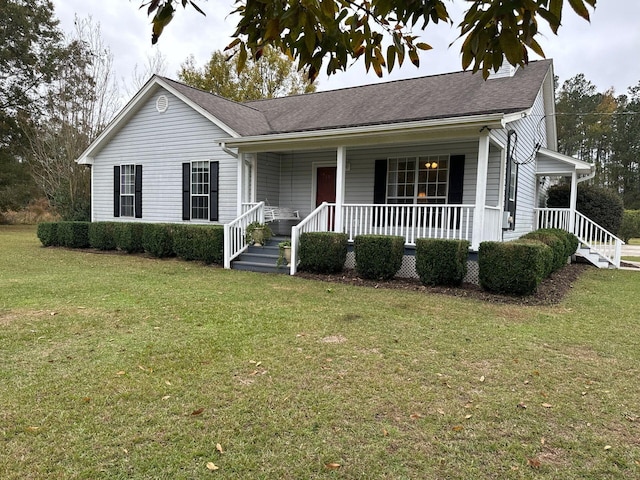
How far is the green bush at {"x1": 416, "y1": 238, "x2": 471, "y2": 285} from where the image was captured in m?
7.37

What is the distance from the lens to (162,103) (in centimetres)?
1224

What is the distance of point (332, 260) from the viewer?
27.8 feet

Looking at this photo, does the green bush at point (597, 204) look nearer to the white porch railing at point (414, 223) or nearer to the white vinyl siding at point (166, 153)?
the white porch railing at point (414, 223)

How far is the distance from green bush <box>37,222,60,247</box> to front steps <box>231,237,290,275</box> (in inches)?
304

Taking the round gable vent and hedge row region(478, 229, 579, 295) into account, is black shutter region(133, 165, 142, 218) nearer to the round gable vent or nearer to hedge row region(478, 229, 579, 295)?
the round gable vent

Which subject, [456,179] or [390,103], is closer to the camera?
[456,179]

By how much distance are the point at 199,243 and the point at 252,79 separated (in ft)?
72.4

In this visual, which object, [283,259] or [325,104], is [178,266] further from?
[325,104]

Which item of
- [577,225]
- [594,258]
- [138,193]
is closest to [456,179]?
[594,258]

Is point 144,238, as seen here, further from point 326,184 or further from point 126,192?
point 326,184

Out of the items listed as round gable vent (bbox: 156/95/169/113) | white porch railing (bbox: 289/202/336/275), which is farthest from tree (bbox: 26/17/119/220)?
white porch railing (bbox: 289/202/336/275)

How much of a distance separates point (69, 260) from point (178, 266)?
3089 millimetres

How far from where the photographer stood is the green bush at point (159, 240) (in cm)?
1084

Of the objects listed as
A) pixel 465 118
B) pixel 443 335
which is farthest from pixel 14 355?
pixel 465 118
